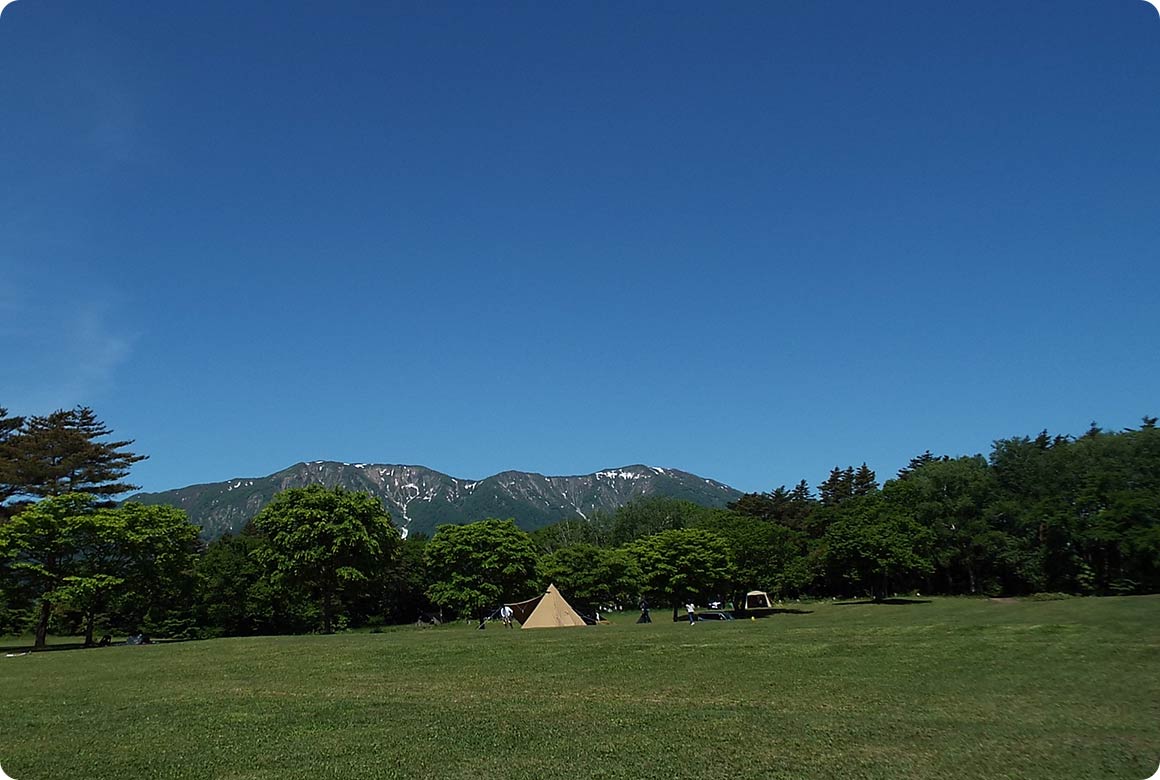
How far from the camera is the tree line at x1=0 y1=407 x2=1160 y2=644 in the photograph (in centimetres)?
4809

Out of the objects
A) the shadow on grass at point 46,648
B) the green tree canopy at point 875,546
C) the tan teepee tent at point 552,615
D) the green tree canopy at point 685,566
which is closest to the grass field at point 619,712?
the shadow on grass at point 46,648

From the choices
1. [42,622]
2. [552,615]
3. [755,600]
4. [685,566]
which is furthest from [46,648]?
[755,600]

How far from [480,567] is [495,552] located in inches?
70.8

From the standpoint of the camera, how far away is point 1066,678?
19.9 meters

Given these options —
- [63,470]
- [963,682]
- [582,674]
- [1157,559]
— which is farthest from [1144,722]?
[63,470]

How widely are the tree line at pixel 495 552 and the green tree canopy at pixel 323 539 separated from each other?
140mm

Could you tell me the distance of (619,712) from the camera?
1595 cm

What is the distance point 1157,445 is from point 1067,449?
355 inches

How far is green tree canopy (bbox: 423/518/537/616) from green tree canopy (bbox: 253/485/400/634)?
37.3 feet

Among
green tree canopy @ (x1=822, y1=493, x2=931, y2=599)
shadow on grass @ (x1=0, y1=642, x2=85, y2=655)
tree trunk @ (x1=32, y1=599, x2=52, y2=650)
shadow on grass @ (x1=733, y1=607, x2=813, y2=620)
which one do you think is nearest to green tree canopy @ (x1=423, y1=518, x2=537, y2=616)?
shadow on grass @ (x1=733, y1=607, x2=813, y2=620)

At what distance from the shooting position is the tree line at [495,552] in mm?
48094

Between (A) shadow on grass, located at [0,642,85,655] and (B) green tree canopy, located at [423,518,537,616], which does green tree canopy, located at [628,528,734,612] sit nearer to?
(B) green tree canopy, located at [423,518,537,616]

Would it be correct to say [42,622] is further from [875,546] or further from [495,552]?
[875,546]

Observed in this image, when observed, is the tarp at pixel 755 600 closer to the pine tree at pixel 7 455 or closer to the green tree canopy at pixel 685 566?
the green tree canopy at pixel 685 566
